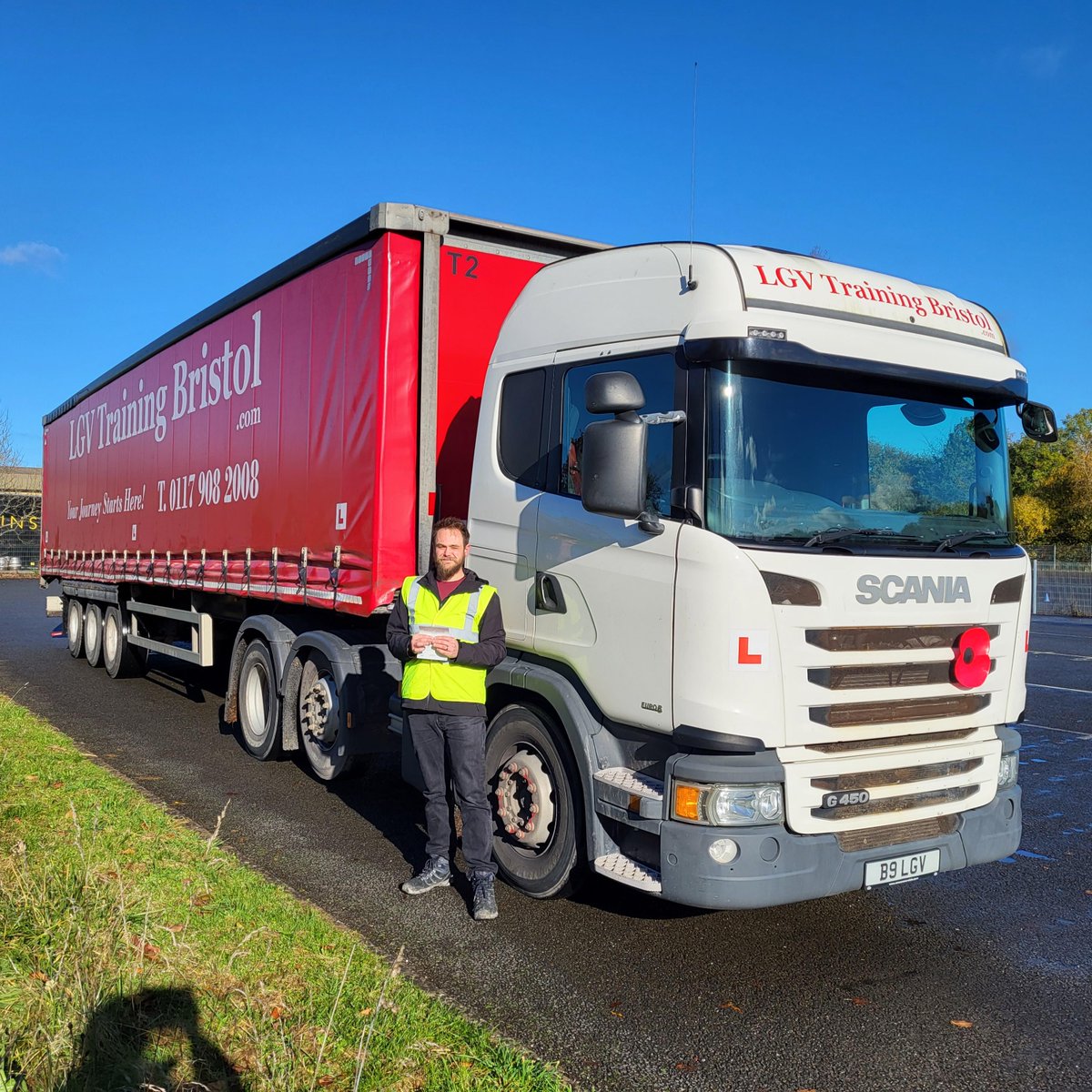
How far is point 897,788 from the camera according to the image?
4430 millimetres

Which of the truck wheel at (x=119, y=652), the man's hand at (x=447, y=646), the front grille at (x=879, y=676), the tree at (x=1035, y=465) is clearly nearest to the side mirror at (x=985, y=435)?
the front grille at (x=879, y=676)

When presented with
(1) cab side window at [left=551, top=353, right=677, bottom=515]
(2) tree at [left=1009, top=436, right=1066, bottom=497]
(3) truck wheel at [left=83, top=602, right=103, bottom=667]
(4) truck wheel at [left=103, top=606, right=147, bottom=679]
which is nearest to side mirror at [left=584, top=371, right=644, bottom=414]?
(1) cab side window at [left=551, top=353, right=677, bottom=515]

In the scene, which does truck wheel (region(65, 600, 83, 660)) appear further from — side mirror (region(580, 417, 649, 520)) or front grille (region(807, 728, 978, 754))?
front grille (region(807, 728, 978, 754))

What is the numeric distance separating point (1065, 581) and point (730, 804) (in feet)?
98.1

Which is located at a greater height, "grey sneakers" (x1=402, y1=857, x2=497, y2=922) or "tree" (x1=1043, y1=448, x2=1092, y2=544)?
"tree" (x1=1043, y1=448, x2=1092, y2=544)

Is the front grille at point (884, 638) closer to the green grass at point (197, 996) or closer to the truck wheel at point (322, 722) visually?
the green grass at point (197, 996)

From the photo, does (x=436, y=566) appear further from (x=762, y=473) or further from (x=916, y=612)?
(x=916, y=612)

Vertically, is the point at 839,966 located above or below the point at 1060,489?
below

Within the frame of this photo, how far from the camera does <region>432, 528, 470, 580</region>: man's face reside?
5.08 m

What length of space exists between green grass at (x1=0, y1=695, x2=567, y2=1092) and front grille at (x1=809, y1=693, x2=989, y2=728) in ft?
5.76

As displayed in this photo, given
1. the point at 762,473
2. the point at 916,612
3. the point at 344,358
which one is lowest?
the point at 916,612

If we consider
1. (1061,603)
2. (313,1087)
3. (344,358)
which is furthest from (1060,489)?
(313,1087)

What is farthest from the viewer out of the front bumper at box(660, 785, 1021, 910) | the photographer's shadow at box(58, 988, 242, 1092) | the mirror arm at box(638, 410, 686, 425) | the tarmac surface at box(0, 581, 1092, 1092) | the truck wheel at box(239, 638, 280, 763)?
the truck wheel at box(239, 638, 280, 763)

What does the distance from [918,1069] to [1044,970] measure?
49.3 inches
